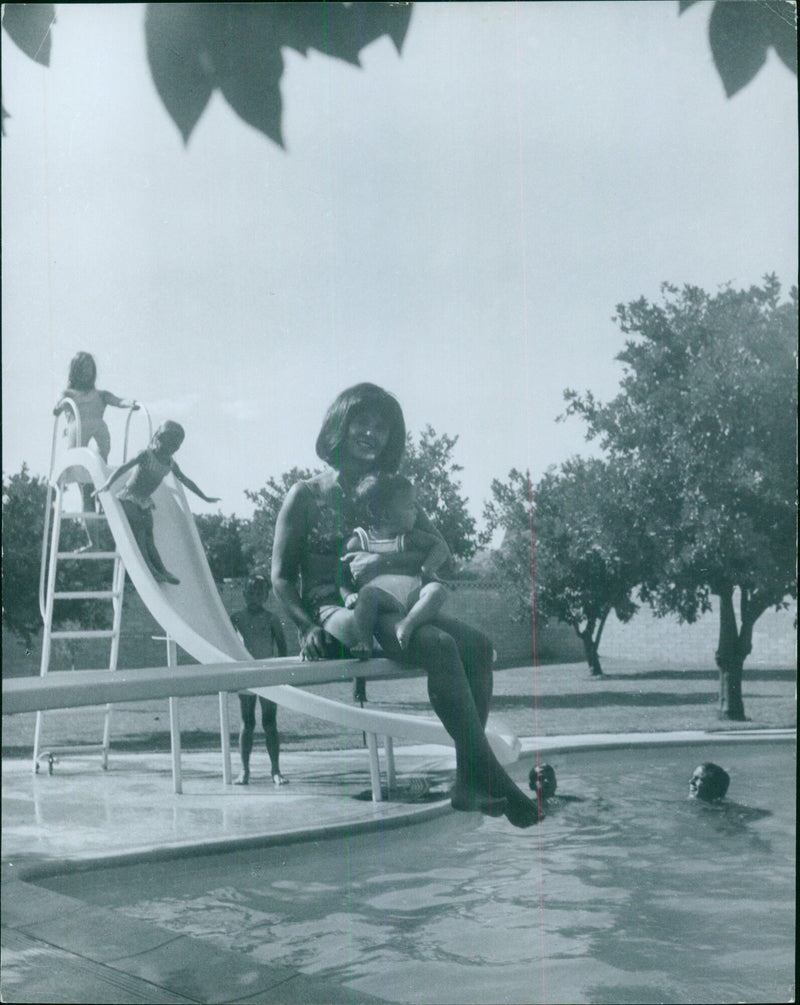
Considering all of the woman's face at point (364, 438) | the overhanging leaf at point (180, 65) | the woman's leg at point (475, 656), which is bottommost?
the woman's leg at point (475, 656)

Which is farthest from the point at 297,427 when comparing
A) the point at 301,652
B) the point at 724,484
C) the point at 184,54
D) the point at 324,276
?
the point at 184,54

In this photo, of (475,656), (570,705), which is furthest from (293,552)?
(570,705)

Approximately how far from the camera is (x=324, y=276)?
2986mm

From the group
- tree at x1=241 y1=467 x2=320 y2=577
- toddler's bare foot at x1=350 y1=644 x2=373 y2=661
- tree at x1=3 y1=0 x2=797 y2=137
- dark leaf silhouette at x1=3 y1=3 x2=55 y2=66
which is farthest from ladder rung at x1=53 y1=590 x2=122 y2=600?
tree at x1=3 y1=0 x2=797 y2=137

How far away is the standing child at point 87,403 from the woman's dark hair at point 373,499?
741 millimetres

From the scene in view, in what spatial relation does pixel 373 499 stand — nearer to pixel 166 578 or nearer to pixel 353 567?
pixel 353 567

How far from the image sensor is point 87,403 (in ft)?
9.97

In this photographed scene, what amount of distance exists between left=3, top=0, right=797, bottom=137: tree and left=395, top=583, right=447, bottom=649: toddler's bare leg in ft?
4.83

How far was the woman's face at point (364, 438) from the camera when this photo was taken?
2.92 meters

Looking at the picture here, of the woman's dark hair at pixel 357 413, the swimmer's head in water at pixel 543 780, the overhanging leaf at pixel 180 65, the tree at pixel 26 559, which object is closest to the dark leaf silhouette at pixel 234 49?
the overhanging leaf at pixel 180 65

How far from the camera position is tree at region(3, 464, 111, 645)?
3127mm

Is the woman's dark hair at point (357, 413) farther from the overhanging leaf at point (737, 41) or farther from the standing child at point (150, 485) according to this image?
the overhanging leaf at point (737, 41)

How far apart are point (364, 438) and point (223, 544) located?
607mm

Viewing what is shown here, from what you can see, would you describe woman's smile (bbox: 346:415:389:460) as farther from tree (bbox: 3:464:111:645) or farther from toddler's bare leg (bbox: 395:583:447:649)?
tree (bbox: 3:464:111:645)
